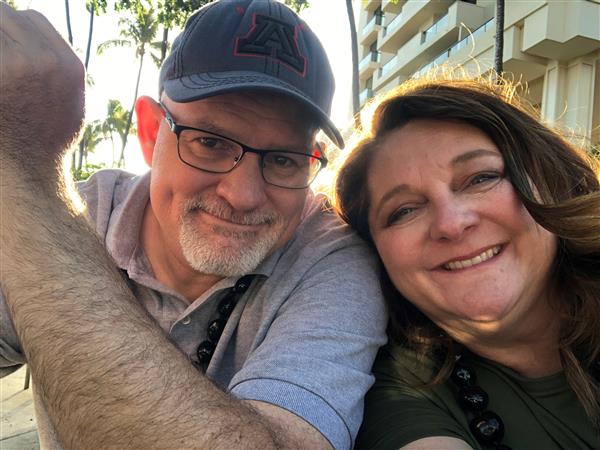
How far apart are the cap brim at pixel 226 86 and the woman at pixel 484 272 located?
1.39 feet

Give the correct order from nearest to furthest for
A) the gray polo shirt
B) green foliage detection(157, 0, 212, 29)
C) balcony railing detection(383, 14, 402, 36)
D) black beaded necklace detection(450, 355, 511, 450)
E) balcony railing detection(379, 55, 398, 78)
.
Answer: the gray polo shirt → black beaded necklace detection(450, 355, 511, 450) → green foliage detection(157, 0, 212, 29) → balcony railing detection(383, 14, 402, 36) → balcony railing detection(379, 55, 398, 78)

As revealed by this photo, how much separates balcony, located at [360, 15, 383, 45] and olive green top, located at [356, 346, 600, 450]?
1135 inches

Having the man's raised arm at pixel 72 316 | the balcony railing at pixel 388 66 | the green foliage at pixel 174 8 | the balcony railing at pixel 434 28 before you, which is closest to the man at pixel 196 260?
the man's raised arm at pixel 72 316

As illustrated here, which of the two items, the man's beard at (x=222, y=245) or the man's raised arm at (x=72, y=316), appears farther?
the man's beard at (x=222, y=245)

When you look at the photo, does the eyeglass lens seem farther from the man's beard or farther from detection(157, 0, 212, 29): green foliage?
detection(157, 0, 212, 29): green foliage

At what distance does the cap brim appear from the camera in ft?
5.85

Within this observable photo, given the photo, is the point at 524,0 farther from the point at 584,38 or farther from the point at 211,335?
the point at 211,335

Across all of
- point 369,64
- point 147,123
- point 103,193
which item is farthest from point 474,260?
point 369,64

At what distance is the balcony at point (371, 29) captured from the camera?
92.7 feet

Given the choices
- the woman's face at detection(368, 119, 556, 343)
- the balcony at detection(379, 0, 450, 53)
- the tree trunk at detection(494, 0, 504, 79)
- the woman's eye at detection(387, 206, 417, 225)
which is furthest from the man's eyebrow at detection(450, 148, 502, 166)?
the balcony at detection(379, 0, 450, 53)

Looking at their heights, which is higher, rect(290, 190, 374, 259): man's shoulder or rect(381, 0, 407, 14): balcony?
rect(381, 0, 407, 14): balcony

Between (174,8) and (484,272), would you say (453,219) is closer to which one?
(484,272)

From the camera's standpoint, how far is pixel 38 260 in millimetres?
1237

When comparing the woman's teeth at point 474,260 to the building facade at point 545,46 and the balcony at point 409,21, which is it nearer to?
the building facade at point 545,46
